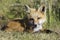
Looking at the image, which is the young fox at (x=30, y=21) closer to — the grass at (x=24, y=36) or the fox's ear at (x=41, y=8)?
the fox's ear at (x=41, y=8)

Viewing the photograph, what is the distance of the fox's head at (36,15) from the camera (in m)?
5.81

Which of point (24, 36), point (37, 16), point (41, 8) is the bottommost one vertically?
point (24, 36)

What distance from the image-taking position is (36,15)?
19.4 ft

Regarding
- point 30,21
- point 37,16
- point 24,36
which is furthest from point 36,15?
point 24,36

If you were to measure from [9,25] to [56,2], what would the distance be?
1.56m

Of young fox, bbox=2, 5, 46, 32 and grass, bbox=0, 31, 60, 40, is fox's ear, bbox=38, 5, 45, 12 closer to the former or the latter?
young fox, bbox=2, 5, 46, 32

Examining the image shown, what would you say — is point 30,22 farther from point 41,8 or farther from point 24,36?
point 24,36

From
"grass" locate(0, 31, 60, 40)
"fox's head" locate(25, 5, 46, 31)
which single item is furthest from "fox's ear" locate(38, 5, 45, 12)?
"grass" locate(0, 31, 60, 40)

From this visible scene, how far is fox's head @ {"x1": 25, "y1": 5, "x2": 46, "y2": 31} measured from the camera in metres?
5.81

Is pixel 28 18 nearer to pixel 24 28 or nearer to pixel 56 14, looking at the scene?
pixel 24 28

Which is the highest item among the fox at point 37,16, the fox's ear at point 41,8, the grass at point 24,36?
the fox's ear at point 41,8

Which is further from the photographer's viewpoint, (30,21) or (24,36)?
(30,21)

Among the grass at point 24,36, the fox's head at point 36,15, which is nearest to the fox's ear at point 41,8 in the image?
the fox's head at point 36,15

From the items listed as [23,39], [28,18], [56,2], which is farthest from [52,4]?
[23,39]
